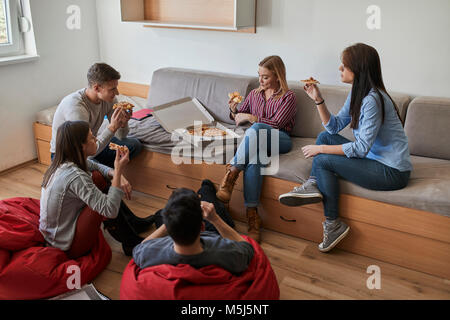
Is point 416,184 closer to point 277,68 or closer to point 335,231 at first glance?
point 335,231

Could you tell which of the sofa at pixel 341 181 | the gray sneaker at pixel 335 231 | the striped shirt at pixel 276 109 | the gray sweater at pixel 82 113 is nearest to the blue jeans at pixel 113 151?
the sofa at pixel 341 181

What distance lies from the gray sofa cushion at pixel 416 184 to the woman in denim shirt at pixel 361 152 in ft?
0.15

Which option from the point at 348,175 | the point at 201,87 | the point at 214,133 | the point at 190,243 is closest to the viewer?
the point at 190,243

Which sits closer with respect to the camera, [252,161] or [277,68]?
[252,161]

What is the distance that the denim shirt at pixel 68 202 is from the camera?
1.98 m

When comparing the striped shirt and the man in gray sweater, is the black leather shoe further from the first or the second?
the striped shirt

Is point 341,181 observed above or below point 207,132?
below

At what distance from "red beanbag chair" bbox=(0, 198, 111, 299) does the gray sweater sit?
569 millimetres

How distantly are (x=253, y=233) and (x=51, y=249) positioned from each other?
108 cm

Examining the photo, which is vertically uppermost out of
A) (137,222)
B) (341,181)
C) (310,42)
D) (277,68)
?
(310,42)

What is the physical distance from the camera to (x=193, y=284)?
64.4 inches

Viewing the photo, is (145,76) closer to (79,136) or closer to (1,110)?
(1,110)

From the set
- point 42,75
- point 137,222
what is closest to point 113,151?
point 137,222

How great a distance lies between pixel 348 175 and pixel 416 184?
345mm
